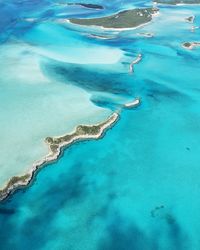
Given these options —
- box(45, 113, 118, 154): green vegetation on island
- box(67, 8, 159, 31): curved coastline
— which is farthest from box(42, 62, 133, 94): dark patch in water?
box(67, 8, 159, 31): curved coastline

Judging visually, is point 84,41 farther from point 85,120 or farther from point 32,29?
point 85,120

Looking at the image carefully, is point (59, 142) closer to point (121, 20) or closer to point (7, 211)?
point (7, 211)

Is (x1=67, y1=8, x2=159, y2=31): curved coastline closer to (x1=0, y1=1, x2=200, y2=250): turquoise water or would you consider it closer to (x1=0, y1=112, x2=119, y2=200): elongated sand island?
(x1=0, y1=1, x2=200, y2=250): turquoise water

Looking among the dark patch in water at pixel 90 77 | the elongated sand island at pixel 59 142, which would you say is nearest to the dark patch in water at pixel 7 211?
the elongated sand island at pixel 59 142

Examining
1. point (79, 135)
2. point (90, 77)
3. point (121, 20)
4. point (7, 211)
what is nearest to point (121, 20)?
point (121, 20)

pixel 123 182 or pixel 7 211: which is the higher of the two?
pixel 7 211
